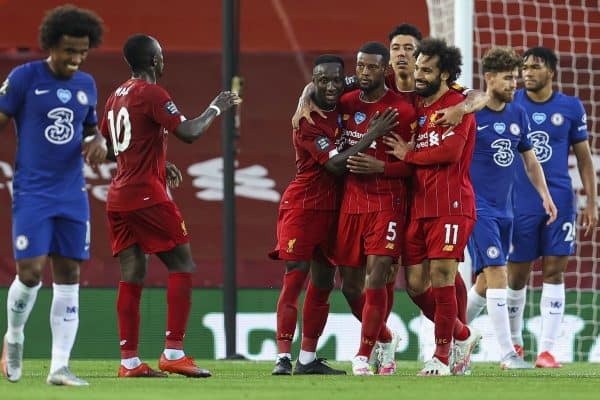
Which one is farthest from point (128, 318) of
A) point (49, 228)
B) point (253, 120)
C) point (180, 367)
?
point (253, 120)

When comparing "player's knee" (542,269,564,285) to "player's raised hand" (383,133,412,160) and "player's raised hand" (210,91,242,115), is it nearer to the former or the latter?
"player's raised hand" (383,133,412,160)

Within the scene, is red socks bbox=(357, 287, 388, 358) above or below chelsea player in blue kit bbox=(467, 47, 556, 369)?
below

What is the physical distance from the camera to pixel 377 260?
861 cm

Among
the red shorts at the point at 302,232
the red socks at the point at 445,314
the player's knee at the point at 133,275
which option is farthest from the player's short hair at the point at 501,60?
the player's knee at the point at 133,275

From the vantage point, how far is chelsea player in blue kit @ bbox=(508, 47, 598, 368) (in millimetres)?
10734

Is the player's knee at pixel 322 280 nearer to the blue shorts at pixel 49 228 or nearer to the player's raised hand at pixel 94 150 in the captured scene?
the blue shorts at pixel 49 228

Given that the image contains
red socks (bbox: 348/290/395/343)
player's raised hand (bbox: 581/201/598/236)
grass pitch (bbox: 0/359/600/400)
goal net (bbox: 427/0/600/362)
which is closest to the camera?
grass pitch (bbox: 0/359/600/400)

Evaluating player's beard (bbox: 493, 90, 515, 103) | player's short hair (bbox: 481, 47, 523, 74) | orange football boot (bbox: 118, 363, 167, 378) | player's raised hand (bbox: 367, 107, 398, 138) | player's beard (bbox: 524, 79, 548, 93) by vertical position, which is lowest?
orange football boot (bbox: 118, 363, 167, 378)

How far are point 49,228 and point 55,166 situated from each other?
12.9 inches

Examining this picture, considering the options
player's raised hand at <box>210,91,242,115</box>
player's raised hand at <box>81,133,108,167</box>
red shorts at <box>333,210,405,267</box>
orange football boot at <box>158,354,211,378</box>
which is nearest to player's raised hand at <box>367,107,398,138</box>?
red shorts at <box>333,210,405,267</box>

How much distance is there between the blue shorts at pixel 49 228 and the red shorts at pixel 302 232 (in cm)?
169

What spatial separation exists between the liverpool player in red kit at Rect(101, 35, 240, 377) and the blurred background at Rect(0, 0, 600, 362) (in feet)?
13.7

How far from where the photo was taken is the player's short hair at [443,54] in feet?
28.5

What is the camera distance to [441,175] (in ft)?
28.2
